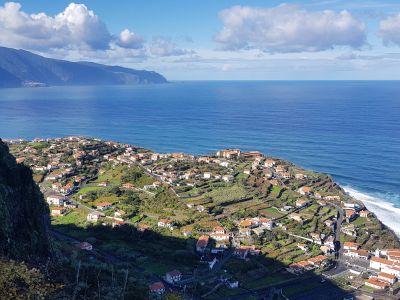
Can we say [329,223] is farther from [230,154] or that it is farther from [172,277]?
[230,154]

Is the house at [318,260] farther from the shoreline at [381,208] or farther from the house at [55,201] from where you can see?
the house at [55,201]

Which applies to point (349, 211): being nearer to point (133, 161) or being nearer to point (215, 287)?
point (215, 287)

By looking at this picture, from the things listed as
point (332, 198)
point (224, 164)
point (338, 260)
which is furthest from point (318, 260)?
point (224, 164)

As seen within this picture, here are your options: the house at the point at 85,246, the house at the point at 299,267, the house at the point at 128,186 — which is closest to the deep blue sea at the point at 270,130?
the house at the point at 299,267

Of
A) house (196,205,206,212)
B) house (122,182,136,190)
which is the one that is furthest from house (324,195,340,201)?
house (122,182,136,190)

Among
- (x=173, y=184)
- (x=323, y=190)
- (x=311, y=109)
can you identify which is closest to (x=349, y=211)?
(x=323, y=190)

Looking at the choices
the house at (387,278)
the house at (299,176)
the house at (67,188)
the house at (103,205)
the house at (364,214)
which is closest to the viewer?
the house at (387,278)
